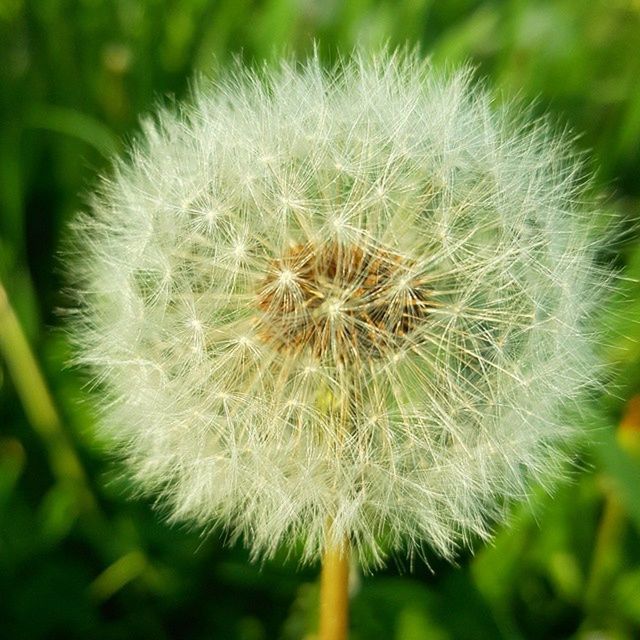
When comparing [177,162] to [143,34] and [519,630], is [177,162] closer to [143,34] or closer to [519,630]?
[143,34]

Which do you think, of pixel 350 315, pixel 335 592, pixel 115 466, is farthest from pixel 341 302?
pixel 115 466


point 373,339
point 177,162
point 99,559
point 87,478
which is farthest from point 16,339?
point 373,339

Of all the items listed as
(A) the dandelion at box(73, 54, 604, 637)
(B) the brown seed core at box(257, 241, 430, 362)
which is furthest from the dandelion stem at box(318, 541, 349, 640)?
(B) the brown seed core at box(257, 241, 430, 362)

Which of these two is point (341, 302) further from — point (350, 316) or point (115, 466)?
point (115, 466)

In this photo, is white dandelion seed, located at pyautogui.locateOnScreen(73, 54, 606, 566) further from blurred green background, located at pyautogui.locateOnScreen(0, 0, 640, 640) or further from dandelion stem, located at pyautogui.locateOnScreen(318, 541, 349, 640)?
blurred green background, located at pyautogui.locateOnScreen(0, 0, 640, 640)

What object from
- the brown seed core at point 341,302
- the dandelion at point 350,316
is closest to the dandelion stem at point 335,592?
the dandelion at point 350,316

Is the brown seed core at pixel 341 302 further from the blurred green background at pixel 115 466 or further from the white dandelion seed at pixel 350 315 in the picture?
the blurred green background at pixel 115 466
